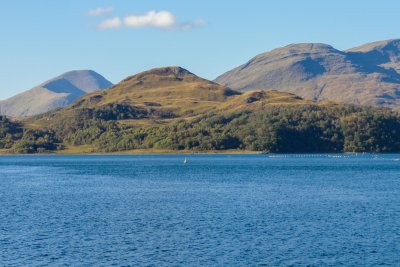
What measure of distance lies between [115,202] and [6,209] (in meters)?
18.9

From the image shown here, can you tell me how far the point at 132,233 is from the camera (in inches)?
3140

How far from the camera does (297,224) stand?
86062 mm

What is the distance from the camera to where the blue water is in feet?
216

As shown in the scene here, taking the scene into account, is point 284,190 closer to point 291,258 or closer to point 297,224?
point 297,224

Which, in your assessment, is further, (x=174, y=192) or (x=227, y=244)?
(x=174, y=192)

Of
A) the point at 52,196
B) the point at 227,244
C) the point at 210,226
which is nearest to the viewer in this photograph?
the point at 227,244

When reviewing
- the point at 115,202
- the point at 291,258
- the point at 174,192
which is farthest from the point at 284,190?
the point at 291,258

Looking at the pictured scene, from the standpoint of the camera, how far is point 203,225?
85750mm

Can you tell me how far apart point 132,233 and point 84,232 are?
19.9 feet

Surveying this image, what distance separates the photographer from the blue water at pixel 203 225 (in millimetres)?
65938

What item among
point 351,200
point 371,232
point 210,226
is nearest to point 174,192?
point 351,200

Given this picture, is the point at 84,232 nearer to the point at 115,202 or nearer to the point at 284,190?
the point at 115,202

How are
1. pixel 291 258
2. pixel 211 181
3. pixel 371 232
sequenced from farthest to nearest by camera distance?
pixel 211 181, pixel 371 232, pixel 291 258

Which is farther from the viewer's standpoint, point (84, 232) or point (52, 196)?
point (52, 196)
